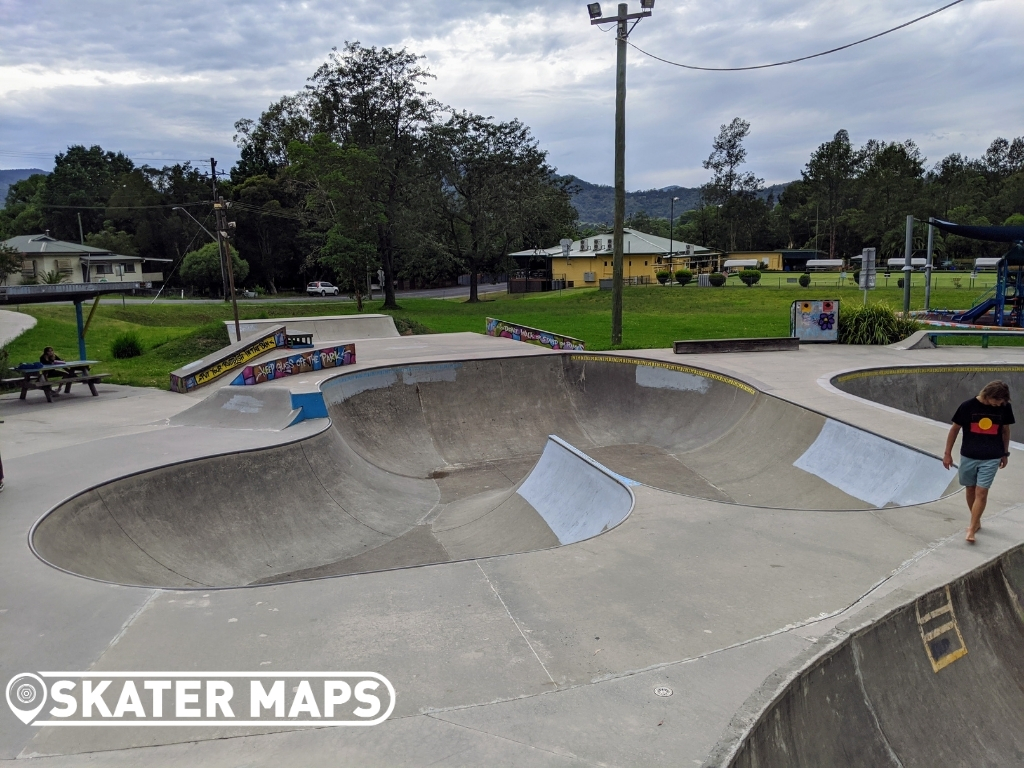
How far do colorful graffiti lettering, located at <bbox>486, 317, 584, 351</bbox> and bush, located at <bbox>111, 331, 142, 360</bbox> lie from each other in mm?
11026

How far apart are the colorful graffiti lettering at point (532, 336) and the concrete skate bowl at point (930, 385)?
7.49m

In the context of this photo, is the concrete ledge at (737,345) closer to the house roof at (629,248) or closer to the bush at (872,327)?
the bush at (872,327)

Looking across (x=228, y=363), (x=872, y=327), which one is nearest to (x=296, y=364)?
(x=228, y=363)

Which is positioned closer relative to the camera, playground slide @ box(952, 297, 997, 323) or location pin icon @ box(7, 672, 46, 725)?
location pin icon @ box(7, 672, 46, 725)

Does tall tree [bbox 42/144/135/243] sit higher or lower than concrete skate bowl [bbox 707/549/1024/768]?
higher

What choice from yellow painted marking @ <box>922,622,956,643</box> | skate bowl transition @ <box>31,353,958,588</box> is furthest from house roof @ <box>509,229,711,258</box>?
yellow painted marking @ <box>922,622,956,643</box>

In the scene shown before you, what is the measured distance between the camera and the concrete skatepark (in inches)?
151

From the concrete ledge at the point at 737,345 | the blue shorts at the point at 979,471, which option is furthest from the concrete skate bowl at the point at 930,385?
the blue shorts at the point at 979,471

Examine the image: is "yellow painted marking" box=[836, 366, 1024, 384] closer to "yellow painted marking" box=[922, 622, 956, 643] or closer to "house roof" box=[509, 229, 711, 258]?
"yellow painted marking" box=[922, 622, 956, 643]

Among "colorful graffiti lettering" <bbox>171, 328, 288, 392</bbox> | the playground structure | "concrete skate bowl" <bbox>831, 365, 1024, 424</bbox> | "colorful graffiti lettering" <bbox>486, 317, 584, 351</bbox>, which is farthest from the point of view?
the playground structure

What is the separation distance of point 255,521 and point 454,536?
Answer: 2.52 metres

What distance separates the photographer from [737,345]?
61.9ft

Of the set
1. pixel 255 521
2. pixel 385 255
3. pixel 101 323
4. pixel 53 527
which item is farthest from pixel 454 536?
pixel 385 255

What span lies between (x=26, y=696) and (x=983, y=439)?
23.7ft
